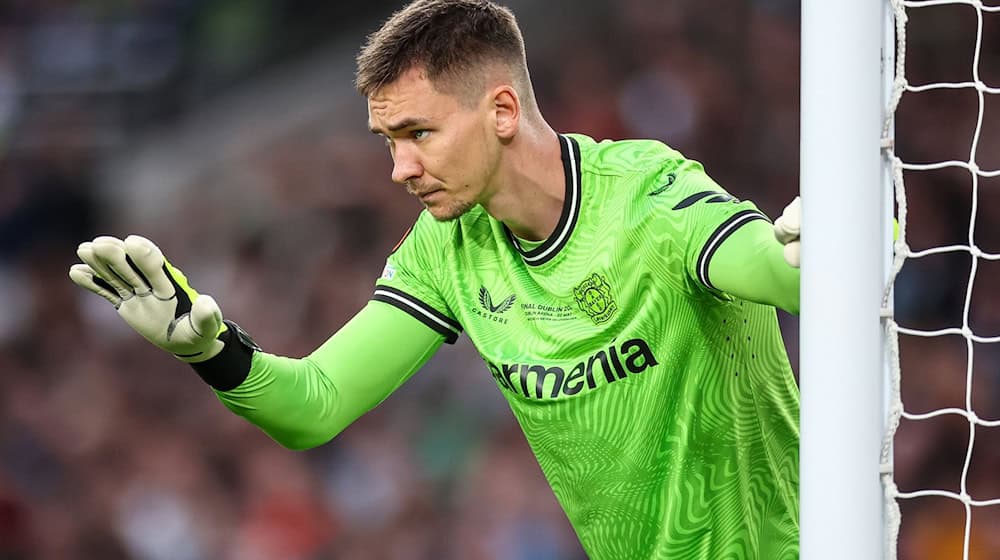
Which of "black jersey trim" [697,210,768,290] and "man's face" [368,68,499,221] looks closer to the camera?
"black jersey trim" [697,210,768,290]

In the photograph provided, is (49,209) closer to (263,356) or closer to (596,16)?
(596,16)

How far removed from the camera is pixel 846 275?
84.9 inches

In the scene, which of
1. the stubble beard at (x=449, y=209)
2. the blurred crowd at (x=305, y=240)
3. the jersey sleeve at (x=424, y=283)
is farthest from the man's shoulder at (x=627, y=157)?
the blurred crowd at (x=305, y=240)

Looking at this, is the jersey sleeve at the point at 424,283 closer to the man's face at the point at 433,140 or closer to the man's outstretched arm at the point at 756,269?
the man's face at the point at 433,140

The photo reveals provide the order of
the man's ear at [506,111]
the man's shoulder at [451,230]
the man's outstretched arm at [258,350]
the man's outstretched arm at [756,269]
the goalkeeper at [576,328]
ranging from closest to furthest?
the man's outstretched arm at [756,269]
the man's outstretched arm at [258,350]
the goalkeeper at [576,328]
the man's ear at [506,111]
the man's shoulder at [451,230]

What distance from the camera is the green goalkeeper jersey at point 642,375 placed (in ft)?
9.30

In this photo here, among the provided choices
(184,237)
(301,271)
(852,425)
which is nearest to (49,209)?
(184,237)

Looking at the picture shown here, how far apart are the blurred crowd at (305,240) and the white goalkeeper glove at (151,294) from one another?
423 cm

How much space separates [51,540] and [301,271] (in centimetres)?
211

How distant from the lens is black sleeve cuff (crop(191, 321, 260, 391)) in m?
2.82

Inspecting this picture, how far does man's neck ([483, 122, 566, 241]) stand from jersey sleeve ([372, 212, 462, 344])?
0.25 meters

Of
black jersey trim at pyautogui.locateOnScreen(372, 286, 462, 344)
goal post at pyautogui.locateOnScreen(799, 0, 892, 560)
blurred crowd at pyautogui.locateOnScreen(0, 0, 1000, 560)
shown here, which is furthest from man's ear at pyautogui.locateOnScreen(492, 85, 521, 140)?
blurred crowd at pyautogui.locateOnScreen(0, 0, 1000, 560)

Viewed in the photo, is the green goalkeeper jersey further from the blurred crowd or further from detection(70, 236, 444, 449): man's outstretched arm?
the blurred crowd

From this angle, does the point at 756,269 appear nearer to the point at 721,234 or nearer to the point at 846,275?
the point at 721,234
